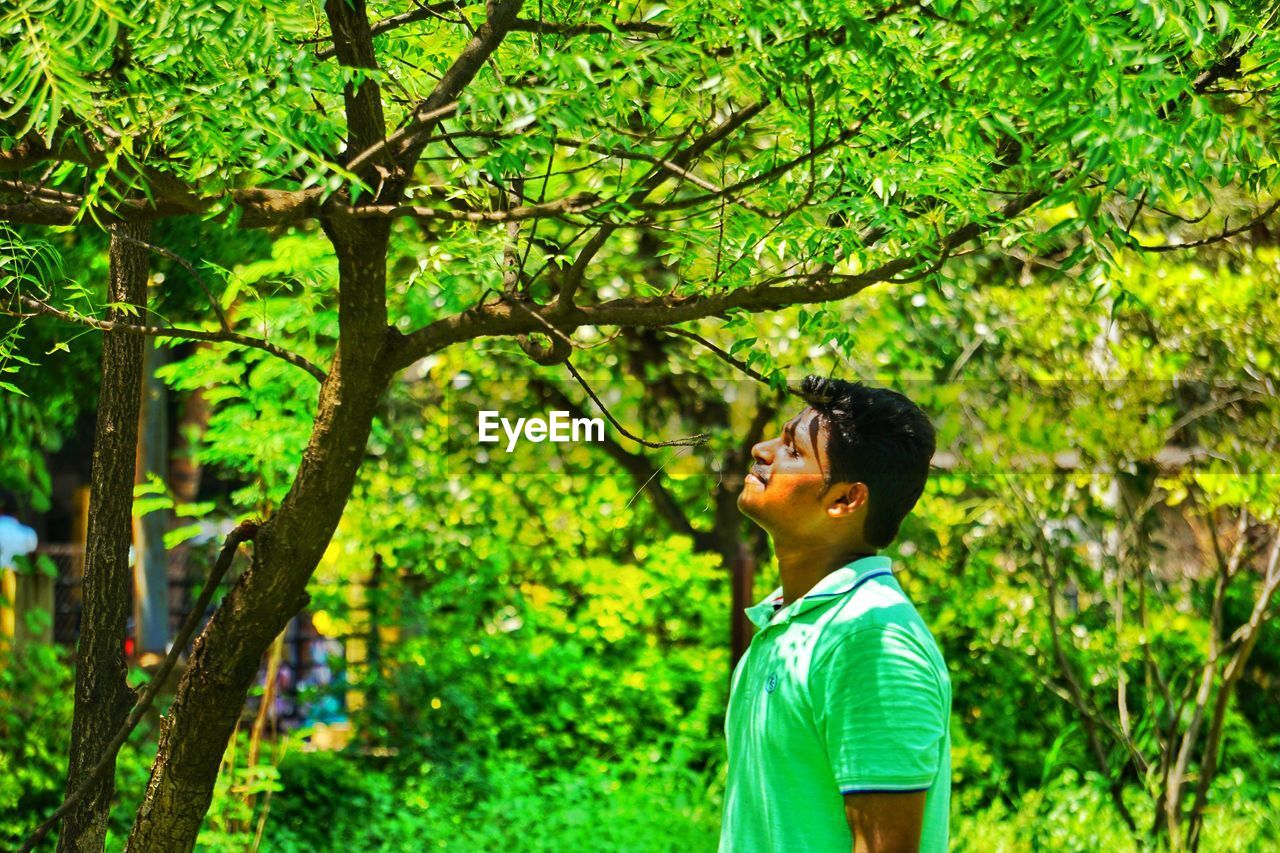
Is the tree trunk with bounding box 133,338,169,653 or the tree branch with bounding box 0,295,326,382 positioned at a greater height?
the tree branch with bounding box 0,295,326,382

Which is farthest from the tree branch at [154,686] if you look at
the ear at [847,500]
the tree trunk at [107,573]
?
the ear at [847,500]

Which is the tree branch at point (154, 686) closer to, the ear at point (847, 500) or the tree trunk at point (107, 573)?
the tree trunk at point (107, 573)

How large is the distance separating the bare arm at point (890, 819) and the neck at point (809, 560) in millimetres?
428

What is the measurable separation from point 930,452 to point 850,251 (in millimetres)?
386

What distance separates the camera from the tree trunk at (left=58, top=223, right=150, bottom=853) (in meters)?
3.00

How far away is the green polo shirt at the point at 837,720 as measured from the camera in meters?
1.93

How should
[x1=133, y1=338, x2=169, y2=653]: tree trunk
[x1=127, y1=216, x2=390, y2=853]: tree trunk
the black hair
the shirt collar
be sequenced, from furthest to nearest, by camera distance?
1. [x1=133, y1=338, x2=169, y2=653]: tree trunk
2. [x1=127, y1=216, x2=390, y2=853]: tree trunk
3. the black hair
4. the shirt collar

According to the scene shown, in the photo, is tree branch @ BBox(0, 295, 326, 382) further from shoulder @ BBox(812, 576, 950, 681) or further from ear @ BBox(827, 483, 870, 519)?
shoulder @ BBox(812, 576, 950, 681)

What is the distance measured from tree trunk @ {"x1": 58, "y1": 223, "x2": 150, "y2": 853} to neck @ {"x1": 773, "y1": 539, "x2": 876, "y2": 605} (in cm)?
150

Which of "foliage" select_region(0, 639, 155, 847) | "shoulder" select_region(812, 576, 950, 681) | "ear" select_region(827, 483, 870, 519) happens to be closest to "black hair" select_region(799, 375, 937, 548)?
"ear" select_region(827, 483, 870, 519)

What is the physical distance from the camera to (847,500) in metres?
2.26

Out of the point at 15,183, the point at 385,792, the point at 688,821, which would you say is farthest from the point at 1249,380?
the point at 15,183

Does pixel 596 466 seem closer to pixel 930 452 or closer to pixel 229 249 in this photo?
pixel 229 249

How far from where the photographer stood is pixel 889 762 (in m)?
1.90
